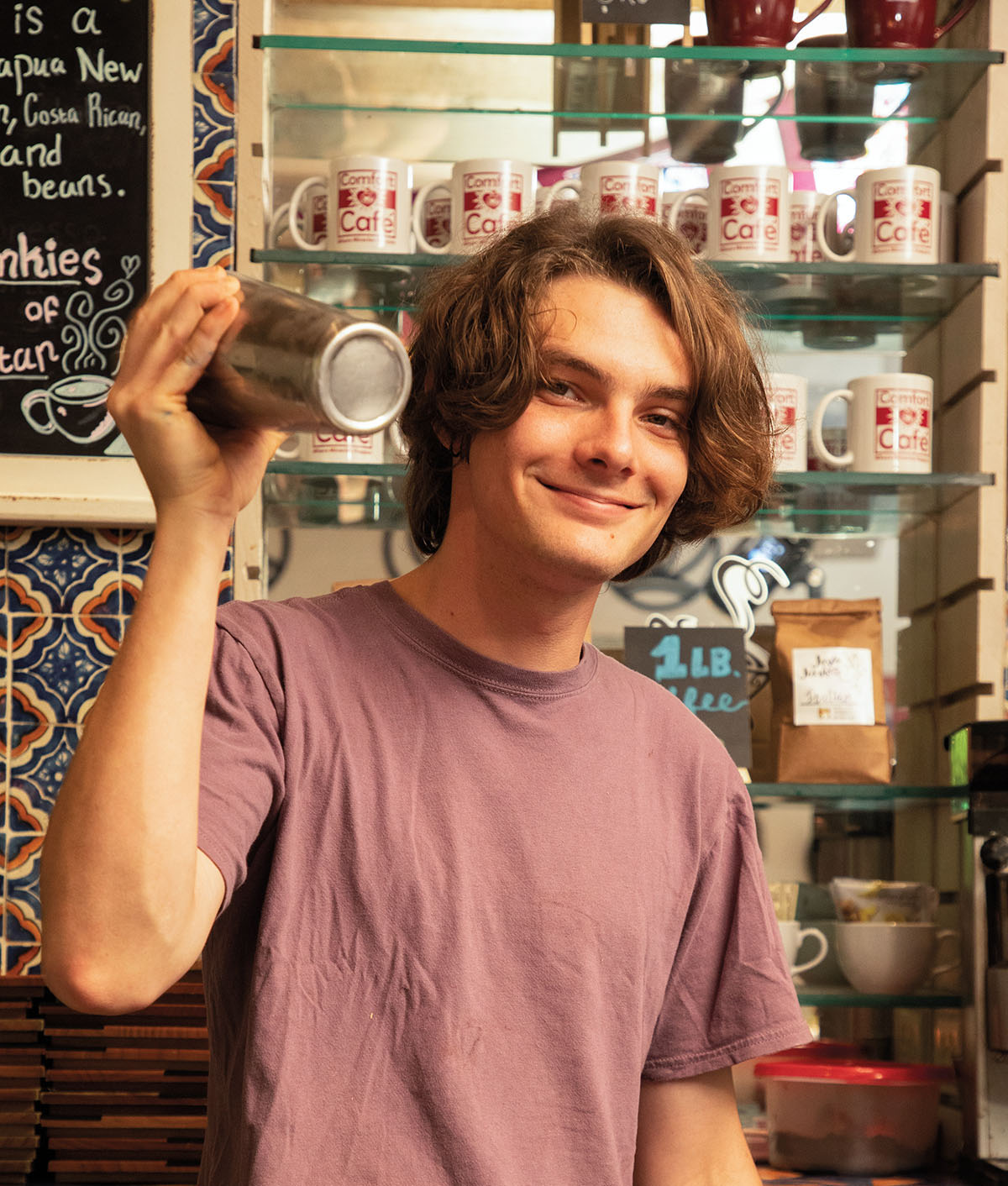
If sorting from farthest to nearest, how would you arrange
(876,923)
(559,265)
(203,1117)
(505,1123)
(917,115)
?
(917,115)
(876,923)
(203,1117)
(559,265)
(505,1123)

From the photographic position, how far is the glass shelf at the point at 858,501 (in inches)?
72.6

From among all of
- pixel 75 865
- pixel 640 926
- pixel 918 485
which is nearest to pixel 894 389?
pixel 918 485

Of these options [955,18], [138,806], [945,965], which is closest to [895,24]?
[955,18]

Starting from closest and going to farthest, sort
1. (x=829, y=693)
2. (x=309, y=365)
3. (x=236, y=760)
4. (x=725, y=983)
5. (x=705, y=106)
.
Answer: (x=309, y=365) < (x=236, y=760) < (x=725, y=983) < (x=829, y=693) < (x=705, y=106)

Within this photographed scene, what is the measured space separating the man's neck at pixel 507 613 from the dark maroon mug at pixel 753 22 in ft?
4.05

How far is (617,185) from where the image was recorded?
1.83m

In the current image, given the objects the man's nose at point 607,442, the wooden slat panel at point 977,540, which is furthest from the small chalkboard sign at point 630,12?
the man's nose at point 607,442

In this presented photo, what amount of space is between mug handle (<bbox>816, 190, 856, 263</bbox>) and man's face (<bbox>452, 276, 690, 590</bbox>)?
0.95m

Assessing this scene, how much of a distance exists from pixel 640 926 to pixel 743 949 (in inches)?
4.5

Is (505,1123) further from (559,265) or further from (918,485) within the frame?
(918,485)

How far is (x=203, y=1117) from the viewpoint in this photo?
1.60 metres

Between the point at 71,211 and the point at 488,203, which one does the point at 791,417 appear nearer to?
the point at 488,203

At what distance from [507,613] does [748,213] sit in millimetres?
1064

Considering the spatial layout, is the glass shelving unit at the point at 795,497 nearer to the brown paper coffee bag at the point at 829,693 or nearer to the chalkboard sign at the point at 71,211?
the brown paper coffee bag at the point at 829,693
